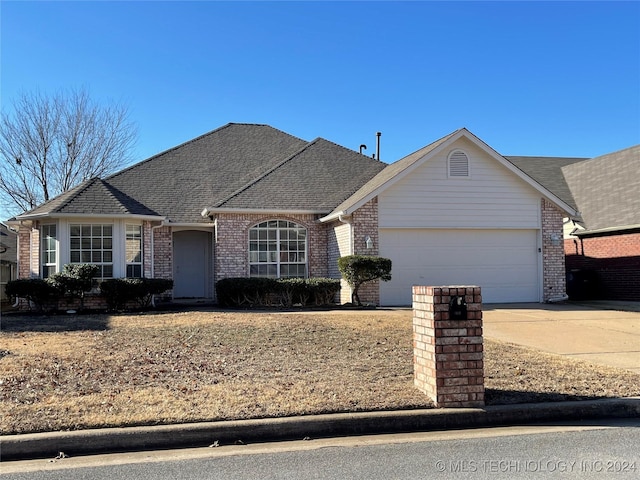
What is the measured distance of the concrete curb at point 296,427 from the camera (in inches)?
196

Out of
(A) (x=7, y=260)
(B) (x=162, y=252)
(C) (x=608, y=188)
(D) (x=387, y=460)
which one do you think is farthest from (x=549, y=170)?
(A) (x=7, y=260)

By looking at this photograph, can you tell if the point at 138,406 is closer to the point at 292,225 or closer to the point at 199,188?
the point at 292,225

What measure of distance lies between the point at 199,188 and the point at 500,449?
15946 millimetres

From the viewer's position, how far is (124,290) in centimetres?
1502

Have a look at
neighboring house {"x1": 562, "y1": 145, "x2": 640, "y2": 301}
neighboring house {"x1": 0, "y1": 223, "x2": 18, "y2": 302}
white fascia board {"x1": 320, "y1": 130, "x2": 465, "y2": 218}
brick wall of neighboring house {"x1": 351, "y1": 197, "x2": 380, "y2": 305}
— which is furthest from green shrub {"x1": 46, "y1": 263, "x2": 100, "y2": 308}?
neighboring house {"x1": 562, "y1": 145, "x2": 640, "y2": 301}

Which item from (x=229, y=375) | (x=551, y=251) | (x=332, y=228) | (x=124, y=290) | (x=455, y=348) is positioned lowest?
(x=229, y=375)

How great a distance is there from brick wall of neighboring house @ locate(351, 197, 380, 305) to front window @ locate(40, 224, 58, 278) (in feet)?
27.8

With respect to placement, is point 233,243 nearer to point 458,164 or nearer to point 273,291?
point 273,291

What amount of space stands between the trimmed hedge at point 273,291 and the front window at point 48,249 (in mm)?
4703

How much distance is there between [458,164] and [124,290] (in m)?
10.3

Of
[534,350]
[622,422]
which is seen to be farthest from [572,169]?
[622,422]

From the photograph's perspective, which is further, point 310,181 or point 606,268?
point 310,181

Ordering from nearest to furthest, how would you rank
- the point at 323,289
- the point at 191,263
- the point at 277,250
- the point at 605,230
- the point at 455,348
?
the point at 455,348, the point at 323,289, the point at 277,250, the point at 605,230, the point at 191,263

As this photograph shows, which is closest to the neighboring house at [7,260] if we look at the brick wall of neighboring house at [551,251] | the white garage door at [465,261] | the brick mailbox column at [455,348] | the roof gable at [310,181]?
the roof gable at [310,181]
